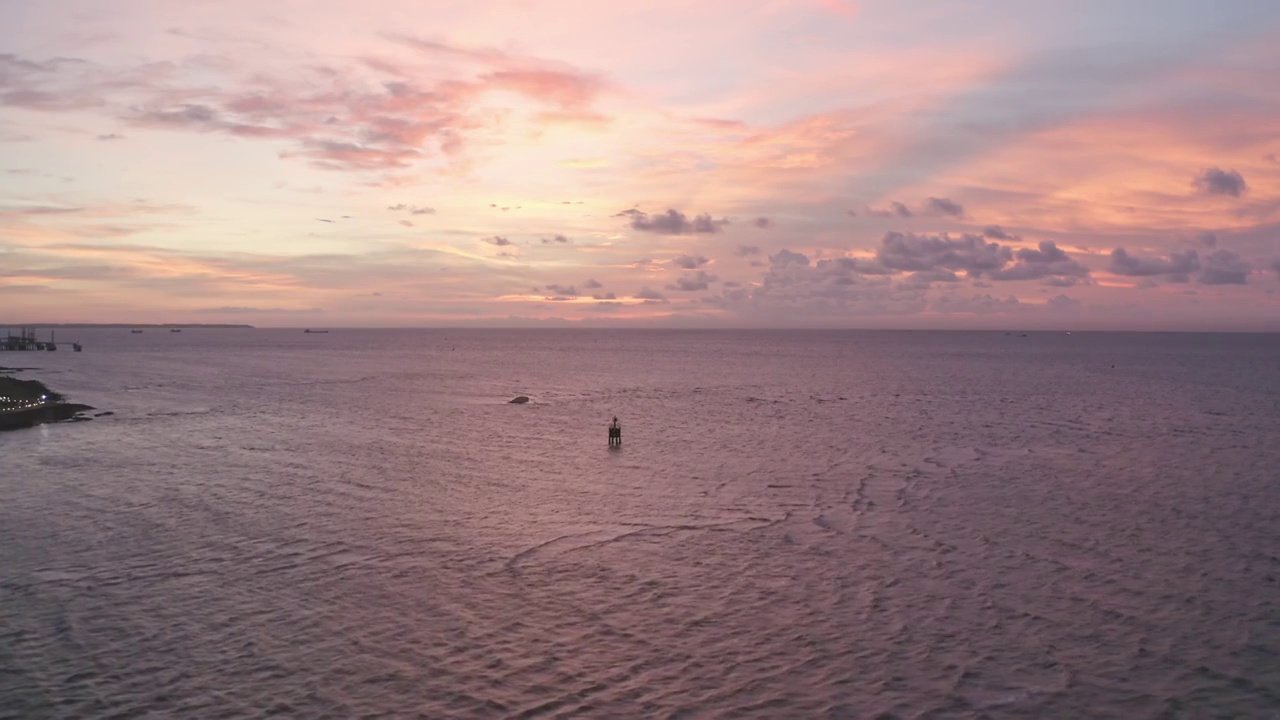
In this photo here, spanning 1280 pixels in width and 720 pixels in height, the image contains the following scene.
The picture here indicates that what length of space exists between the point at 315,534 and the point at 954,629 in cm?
2853

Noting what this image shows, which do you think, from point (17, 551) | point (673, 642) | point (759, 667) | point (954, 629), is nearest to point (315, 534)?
point (17, 551)

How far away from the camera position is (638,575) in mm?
33125

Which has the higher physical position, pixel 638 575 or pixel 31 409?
pixel 31 409

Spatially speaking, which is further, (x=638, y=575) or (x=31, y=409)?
(x=31, y=409)

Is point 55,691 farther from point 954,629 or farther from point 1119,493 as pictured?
point 1119,493

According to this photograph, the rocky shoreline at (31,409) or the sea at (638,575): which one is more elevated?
the rocky shoreline at (31,409)

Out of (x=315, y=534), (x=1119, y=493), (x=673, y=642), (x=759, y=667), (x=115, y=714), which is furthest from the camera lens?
(x=1119, y=493)

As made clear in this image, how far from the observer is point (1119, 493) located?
48.8 meters

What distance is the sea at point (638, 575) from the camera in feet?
75.7

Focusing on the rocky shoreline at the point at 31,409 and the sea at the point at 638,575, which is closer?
the sea at the point at 638,575

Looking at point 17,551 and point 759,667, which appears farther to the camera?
point 17,551

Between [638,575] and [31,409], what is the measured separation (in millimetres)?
74803

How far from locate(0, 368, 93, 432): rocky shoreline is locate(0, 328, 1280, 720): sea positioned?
25.2ft

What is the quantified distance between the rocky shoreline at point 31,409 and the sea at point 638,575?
7.68 m
